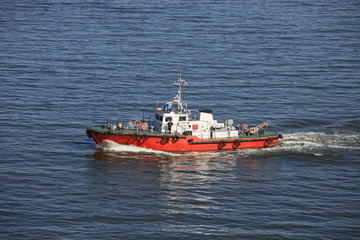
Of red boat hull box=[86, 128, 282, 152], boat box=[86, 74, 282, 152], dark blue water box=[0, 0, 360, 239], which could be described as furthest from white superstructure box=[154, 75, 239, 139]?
dark blue water box=[0, 0, 360, 239]

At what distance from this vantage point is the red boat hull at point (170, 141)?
59.1 metres

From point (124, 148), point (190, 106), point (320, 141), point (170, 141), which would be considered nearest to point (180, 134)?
point (170, 141)

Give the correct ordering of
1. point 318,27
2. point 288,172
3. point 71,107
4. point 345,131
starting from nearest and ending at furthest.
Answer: point 288,172 < point 345,131 < point 71,107 < point 318,27

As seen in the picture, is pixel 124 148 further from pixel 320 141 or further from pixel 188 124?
pixel 320 141

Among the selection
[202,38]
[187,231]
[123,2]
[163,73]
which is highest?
[123,2]

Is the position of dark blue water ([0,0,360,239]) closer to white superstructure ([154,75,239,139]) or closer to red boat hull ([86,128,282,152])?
red boat hull ([86,128,282,152])

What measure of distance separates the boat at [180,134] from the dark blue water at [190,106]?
47.8 inches

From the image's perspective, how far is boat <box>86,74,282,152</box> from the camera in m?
59.2

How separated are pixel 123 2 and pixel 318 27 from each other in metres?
48.7

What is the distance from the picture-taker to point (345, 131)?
225 feet

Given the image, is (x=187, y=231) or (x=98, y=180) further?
(x=98, y=180)

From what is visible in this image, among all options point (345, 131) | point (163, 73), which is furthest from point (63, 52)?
point (345, 131)

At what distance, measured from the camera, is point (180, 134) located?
2363 inches

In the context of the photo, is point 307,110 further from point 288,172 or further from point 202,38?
point 202,38
